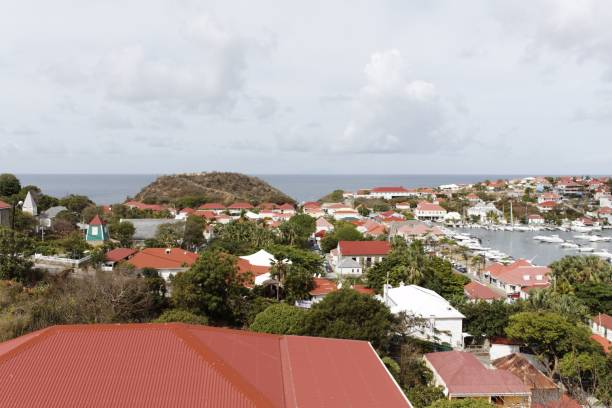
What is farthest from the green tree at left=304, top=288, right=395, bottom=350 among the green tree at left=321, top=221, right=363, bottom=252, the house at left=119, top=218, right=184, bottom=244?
the green tree at left=321, top=221, right=363, bottom=252

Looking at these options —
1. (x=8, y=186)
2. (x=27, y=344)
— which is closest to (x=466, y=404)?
(x=27, y=344)

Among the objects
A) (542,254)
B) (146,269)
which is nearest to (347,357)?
(146,269)

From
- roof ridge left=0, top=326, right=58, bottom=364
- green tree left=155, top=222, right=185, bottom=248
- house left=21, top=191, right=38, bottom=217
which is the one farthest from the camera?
house left=21, top=191, right=38, bottom=217

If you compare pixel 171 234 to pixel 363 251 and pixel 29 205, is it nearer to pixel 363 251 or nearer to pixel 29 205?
A: pixel 29 205

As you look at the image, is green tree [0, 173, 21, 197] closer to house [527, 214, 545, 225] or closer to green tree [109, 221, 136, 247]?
green tree [109, 221, 136, 247]

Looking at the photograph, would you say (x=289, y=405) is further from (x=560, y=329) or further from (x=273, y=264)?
(x=273, y=264)
